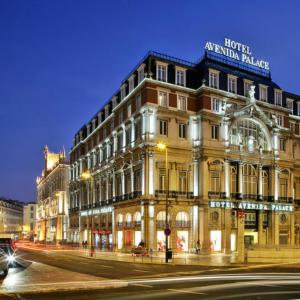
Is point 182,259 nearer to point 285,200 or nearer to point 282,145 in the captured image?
point 285,200

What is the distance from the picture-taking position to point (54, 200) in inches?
5143

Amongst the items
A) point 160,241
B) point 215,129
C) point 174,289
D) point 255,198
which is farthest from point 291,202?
point 174,289

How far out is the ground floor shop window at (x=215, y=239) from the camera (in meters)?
63.3

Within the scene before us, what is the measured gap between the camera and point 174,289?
74.4 feet

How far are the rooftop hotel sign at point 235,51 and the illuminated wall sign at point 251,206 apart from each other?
21.2 meters

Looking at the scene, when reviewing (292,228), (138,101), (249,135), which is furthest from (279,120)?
(138,101)

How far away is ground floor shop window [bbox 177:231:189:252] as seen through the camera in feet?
205

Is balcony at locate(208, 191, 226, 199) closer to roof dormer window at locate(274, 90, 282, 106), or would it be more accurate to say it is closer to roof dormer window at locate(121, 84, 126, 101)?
roof dormer window at locate(274, 90, 282, 106)

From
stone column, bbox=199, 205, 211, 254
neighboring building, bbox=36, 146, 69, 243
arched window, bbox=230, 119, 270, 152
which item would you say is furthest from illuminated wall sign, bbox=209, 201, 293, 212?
neighboring building, bbox=36, 146, 69, 243

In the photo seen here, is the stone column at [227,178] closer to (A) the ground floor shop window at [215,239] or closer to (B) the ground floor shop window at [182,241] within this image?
(A) the ground floor shop window at [215,239]

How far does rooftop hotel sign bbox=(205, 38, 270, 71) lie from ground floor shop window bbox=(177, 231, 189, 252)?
85.4 feet

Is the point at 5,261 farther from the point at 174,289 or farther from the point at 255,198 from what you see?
the point at 255,198

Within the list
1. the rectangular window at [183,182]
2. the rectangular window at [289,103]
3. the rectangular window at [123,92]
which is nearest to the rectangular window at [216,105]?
the rectangular window at [183,182]

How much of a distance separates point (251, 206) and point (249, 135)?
1010 cm
